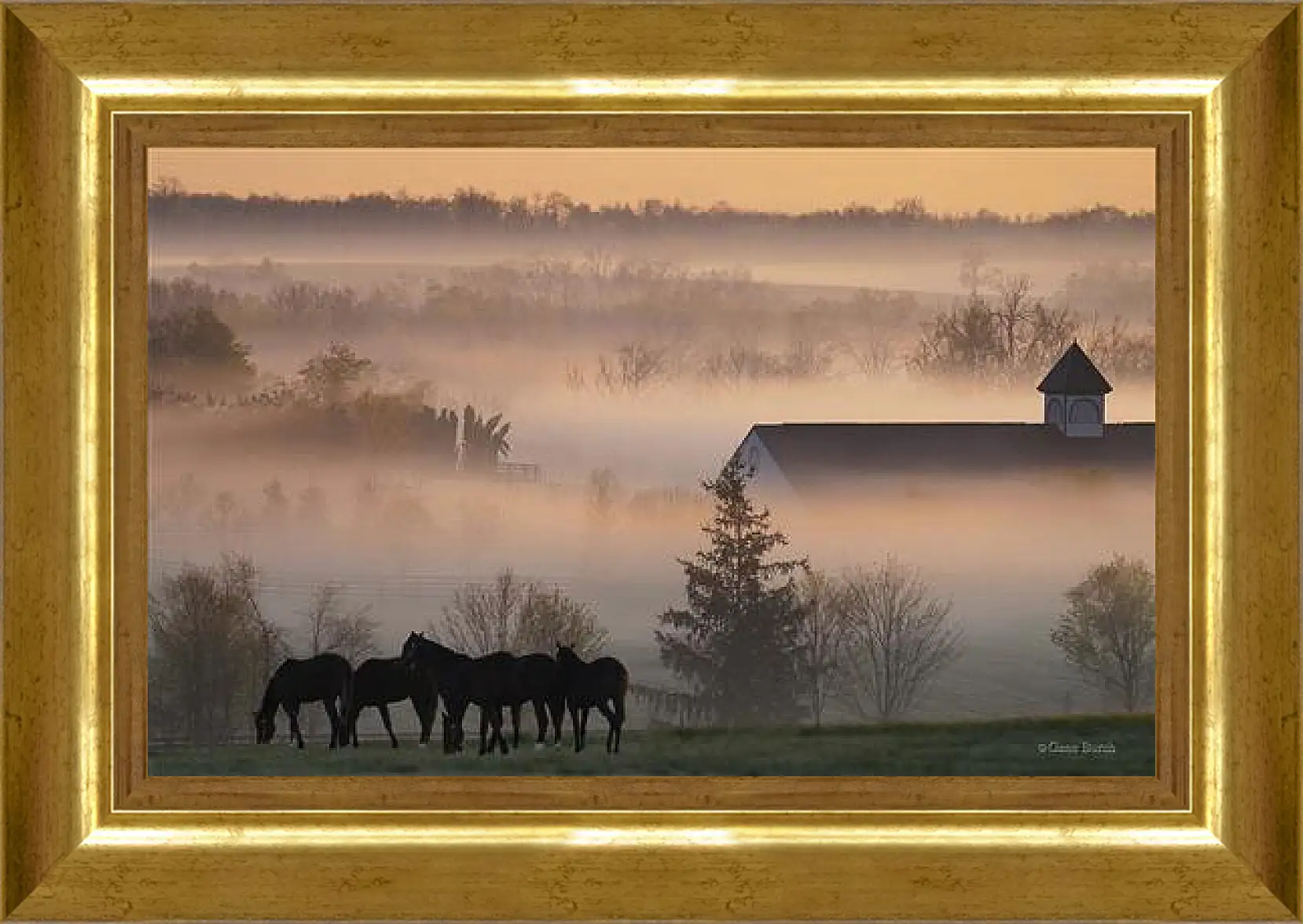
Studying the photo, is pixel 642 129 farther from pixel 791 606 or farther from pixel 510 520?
pixel 791 606

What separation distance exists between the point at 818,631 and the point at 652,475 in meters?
0.57

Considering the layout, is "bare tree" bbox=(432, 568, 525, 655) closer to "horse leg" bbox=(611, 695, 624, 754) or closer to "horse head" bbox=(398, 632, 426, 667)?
"horse head" bbox=(398, 632, 426, 667)

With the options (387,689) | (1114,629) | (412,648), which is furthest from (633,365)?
(1114,629)

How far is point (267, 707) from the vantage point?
3.43m

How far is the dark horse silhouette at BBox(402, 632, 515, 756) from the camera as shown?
11.2ft

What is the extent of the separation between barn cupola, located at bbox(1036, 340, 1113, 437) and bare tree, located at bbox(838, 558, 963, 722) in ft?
1.79

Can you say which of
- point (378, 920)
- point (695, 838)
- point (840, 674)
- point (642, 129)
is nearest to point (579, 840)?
point (695, 838)

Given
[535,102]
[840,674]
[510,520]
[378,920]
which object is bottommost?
[378,920]

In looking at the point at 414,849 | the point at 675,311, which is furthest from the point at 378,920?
the point at 675,311

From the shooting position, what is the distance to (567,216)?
11.2 feet

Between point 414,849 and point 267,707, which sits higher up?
point 267,707

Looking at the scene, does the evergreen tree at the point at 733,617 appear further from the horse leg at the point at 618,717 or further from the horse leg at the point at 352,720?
the horse leg at the point at 352,720

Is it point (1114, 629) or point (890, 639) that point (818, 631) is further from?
point (1114, 629)

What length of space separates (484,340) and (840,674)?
123 cm
